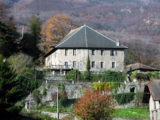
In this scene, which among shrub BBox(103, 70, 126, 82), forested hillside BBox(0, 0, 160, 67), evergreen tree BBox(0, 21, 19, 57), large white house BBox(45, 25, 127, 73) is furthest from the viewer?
forested hillside BBox(0, 0, 160, 67)

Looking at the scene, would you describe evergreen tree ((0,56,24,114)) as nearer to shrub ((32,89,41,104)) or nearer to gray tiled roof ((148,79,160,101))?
shrub ((32,89,41,104))

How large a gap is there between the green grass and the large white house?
34.5 ft

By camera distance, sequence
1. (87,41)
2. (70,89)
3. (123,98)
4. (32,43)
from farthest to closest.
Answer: (32,43) < (87,41) < (123,98) < (70,89)

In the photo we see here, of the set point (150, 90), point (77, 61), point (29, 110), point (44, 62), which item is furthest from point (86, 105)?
point (44, 62)

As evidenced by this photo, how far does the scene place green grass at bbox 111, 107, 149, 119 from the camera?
3231cm

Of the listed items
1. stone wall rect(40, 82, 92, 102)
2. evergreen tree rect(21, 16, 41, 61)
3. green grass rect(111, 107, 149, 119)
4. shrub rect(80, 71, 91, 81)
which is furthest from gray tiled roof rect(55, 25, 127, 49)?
green grass rect(111, 107, 149, 119)

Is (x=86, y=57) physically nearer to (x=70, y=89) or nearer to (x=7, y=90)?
(x=70, y=89)

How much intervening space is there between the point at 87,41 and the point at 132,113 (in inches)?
615

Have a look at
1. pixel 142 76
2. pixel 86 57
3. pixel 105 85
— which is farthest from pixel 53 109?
pixel 142 76

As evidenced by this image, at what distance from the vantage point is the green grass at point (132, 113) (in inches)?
1272

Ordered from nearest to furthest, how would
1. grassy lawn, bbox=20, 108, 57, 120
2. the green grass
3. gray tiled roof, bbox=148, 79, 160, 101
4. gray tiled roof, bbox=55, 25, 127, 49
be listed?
gray tiled roof, bbox=148, 79, 160, 101 < grassy lawn, bbox=20, 108, 57, 120 < the green grass < gray tiled roof, bbox=55, 25, 127, 49

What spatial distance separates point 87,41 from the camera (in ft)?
152

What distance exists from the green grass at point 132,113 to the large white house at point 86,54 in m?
10.5

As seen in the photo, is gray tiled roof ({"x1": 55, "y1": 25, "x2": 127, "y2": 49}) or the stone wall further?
gray tiled roof ({"x1": 55, "y1": 25, "x2": 127, "y2": 49})
